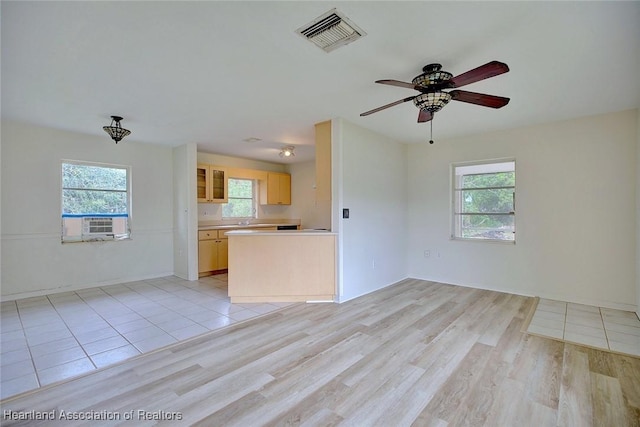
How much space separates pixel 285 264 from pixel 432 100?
9.03ft

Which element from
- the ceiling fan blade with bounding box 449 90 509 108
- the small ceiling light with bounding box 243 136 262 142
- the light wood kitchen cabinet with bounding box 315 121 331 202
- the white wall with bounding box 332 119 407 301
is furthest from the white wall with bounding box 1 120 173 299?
the ceiling fan blade with bounding box 449 90 509 108

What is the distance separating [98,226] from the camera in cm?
504

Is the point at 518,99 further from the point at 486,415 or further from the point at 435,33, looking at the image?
the point at 486,415

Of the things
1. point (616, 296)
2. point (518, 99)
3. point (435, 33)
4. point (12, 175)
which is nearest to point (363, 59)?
point (435, 33)

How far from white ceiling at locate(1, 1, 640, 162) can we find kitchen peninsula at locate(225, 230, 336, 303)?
5.54 ft

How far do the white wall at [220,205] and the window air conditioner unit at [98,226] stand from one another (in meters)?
1.65

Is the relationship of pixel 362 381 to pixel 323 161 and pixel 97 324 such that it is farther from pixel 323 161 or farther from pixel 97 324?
pixel 97 324

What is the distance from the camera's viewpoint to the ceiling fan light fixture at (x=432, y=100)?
99.0 inches

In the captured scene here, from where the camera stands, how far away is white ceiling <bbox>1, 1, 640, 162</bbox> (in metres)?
1.89

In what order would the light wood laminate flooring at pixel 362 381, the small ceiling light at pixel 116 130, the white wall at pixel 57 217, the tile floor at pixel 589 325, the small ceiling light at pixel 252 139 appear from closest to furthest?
the light wood laminate flooring at pixel 362 381
the tile floor at pixel 589 325
the small ceiling light at pixel 116 130
the white wall at pixel 57 217
the small ceiling light at pixel 252 139

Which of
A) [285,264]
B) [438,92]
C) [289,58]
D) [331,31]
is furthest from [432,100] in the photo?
[285,264]

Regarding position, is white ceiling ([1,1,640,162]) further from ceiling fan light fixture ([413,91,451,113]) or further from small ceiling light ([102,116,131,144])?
ceiling fan light fixture ([413,91,451,113])

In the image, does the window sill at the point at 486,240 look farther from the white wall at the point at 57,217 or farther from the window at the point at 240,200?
the white wall at the point at 57,217

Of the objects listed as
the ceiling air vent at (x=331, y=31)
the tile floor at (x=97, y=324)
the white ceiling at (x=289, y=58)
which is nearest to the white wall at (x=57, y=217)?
the tile floor at (x=97, y=324)
